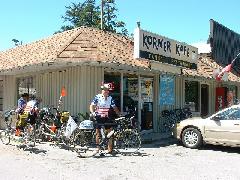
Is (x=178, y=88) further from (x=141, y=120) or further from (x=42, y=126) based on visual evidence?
(x=42, y=126)

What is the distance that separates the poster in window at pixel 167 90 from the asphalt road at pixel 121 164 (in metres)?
4.38

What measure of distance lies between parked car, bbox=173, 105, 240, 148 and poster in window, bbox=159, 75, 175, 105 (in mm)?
3474

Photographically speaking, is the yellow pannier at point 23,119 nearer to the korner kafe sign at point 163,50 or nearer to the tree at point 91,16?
the korner kafe sign at point 163,50

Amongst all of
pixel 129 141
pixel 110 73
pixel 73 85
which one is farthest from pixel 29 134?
pixel 110 73

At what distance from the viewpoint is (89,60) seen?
11867mm

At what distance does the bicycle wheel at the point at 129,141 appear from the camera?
10.6 m

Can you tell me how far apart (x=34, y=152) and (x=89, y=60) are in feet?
10.5

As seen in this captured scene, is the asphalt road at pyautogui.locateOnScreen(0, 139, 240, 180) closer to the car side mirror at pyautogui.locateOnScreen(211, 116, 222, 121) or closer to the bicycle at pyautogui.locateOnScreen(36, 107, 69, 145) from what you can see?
the bicycle at pyautogui.locateOnScreen(36, 107, 69, 145)

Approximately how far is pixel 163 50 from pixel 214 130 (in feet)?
12.6

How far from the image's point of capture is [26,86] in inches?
631

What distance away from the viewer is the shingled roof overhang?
12.2m

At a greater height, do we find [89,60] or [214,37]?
[214,37]

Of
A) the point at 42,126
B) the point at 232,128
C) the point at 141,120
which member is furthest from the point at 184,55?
the point at 42,126

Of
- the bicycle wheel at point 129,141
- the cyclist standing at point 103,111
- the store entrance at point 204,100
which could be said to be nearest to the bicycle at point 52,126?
the cyclist standing at point 103,111
